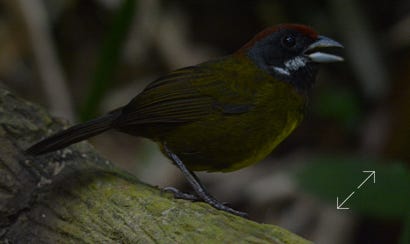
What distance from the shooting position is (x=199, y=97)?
3395mm

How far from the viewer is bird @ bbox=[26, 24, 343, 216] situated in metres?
3.28

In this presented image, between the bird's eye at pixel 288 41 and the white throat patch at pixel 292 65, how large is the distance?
6 cm

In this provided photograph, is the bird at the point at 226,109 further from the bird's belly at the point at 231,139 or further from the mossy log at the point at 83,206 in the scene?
the mossy log at the point at 83,206

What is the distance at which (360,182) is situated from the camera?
4285 mm

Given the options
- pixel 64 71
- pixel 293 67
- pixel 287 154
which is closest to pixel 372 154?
pixel 287 154

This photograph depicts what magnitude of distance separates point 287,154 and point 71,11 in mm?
1859

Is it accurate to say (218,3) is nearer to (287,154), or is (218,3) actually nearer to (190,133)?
(287,154)

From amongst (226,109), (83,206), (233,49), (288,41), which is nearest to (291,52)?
(288,41)

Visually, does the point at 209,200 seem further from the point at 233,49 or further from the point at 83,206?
the point at 233,49

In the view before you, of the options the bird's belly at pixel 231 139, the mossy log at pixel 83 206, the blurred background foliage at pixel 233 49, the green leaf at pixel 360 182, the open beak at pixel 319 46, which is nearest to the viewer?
the mossy log at pixel 83 206

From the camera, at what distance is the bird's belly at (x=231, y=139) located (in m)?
3.27

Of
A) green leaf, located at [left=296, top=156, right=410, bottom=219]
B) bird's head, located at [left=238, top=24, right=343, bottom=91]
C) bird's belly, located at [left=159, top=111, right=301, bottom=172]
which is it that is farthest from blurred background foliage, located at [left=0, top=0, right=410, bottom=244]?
bird's belly, located at [left=159, top=111, right=301, bottom=172]

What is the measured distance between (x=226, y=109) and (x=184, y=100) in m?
0.17

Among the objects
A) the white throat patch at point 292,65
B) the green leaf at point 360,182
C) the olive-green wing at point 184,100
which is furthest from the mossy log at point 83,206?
the green leaf at point 360,182
